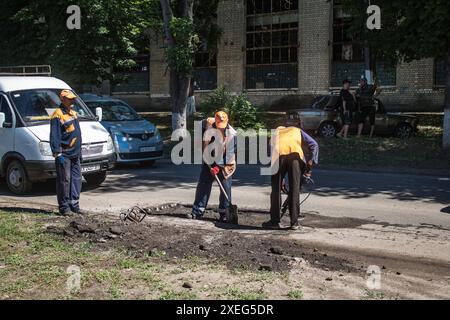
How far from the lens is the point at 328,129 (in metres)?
19.3

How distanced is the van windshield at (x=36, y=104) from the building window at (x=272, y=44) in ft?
72.0

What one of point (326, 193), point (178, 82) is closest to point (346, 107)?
point (178, 82)

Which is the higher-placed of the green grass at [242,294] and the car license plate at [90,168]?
the car license plate at [90,168]

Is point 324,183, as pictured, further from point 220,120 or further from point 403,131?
point 403,131

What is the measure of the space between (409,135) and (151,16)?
1090cm

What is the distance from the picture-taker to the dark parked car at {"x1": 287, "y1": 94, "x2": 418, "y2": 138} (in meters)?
19.2

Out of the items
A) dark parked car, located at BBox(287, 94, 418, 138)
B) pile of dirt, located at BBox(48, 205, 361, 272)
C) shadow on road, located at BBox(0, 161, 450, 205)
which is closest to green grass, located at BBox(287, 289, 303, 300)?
pile of dirt, located at BBox(48, 205, 361, 272)

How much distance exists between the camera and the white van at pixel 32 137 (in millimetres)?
10375

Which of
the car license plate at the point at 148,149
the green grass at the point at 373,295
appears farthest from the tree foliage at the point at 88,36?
the green grass at the point at 373,295

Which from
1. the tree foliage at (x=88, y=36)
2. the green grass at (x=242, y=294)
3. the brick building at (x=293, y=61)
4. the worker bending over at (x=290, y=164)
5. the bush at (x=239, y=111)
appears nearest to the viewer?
the green grass at (x=242, y=294)

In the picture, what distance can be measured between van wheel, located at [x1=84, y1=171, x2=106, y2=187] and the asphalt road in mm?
162

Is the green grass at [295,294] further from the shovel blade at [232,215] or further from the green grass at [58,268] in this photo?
the shovel blade at [232,215]
